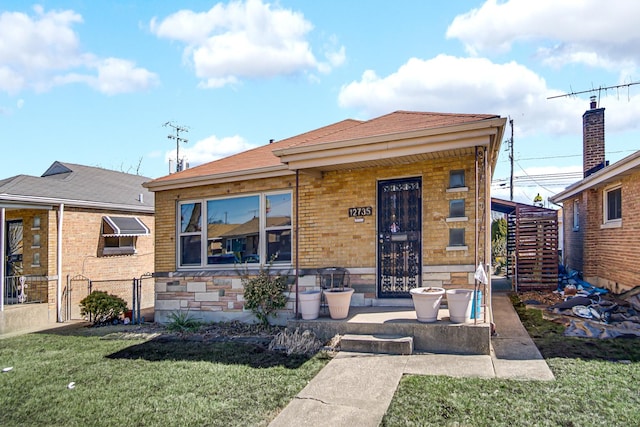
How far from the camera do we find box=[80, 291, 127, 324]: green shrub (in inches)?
401

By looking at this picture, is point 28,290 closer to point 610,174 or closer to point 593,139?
point 610,174

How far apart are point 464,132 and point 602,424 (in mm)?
3874

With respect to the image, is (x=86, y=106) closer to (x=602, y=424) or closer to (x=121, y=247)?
(x=121, y=247)

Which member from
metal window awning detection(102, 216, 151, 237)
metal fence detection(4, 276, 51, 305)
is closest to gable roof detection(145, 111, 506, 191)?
metal window awning detection(102, 216, 151, 237)

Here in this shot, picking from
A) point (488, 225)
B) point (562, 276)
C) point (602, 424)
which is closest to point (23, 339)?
point (488, 225)

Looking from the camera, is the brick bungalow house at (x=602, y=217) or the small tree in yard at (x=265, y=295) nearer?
the small tree in yard at (x=265, y=295)

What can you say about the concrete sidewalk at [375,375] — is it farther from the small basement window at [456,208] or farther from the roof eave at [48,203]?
the roof eave at [48,203]

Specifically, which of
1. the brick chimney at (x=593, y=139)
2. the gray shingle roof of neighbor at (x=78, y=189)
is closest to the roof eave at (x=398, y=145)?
the gray shingle roof of neighbor at (x=78, y=189)

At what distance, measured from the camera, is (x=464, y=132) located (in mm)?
6023

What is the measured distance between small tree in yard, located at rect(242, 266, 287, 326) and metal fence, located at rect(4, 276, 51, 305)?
671cm

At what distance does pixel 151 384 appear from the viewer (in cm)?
498

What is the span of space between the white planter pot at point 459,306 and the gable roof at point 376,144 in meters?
2.13

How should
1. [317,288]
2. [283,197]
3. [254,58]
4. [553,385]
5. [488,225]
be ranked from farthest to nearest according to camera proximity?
[254,58] → [283,197] → [317,288] → [488,225] → [553,385]

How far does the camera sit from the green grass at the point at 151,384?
13.4 ft
